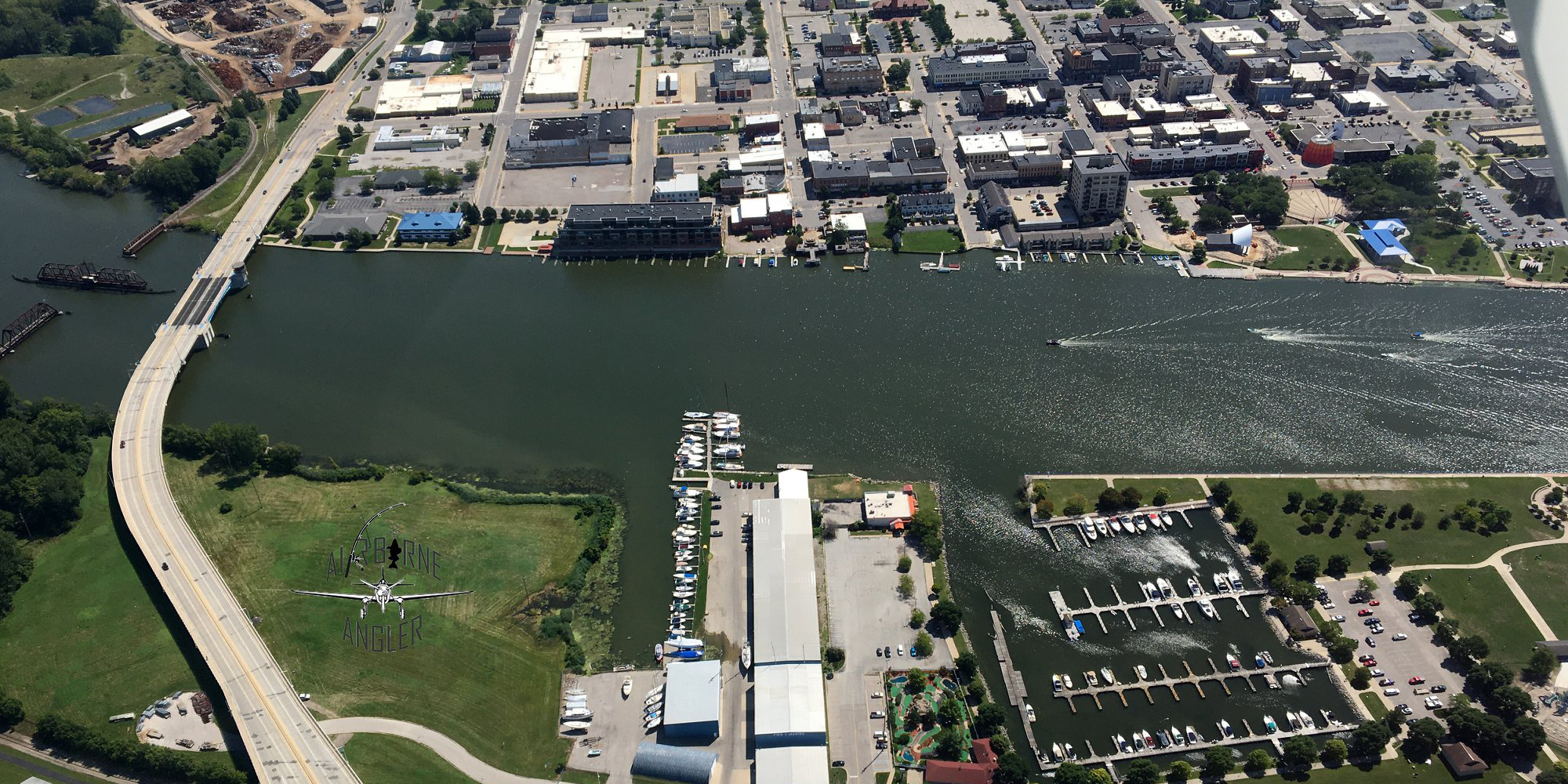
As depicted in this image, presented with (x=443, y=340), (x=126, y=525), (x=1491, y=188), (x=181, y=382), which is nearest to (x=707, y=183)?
(x=443, y=340)

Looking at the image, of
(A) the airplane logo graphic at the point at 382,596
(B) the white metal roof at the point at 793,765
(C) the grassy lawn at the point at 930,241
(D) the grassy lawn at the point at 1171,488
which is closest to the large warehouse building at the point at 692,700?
(B) the white metal roof at the point at 793,765

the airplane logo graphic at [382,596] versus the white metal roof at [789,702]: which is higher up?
the airplane logo graphic at [382,596]

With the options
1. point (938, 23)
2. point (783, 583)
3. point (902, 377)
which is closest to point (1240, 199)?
point (902, 377)

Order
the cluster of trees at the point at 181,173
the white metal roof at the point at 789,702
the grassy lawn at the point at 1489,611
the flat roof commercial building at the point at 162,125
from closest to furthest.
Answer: the white metal roof at the point at 789,702 → the grassy lawn at the point at 1489,611 → the cluster of trees at the point at 181,173 → the flat roof commercial building at the point at 162,125

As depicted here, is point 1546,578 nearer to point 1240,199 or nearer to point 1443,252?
point 1443,252

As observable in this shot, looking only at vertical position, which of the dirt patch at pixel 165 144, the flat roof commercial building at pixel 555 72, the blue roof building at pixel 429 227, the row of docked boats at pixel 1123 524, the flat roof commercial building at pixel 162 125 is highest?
the flat roof commercial building at pixel 555 72

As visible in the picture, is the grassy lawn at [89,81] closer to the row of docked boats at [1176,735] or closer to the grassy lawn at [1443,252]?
the row of docked boats at [1176,735]
